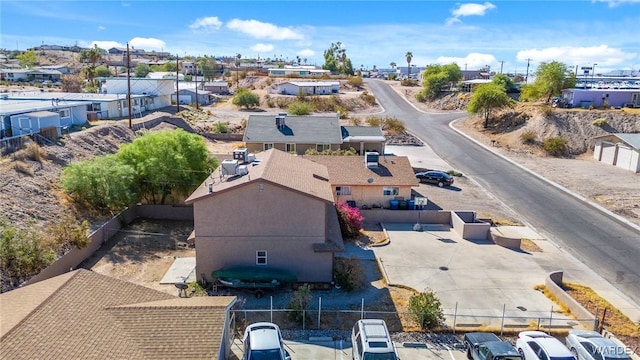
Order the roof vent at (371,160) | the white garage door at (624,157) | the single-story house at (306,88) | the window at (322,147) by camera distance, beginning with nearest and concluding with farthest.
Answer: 1. the roof vent at (371,160)
2. the window at (322,147)
3. the white garage door at (624,157)
4. the single-story house at (306,88)

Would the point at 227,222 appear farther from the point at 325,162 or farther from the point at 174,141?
the point at 325,162

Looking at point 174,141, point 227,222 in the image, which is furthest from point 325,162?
point 227,222

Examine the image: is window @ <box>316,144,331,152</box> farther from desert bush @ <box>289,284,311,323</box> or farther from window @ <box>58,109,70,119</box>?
desert bush @ <box>289,284,311,323</box>

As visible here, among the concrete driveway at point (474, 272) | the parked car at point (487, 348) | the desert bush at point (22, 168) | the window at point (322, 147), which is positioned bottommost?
the concrete driveway at point (474, 272)

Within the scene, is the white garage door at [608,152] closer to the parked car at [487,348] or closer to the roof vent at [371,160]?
the roof vent at [371,160]

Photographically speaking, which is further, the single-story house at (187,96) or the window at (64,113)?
the single-story house at (187,96)

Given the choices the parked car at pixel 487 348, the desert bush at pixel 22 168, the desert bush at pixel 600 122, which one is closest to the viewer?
the parked car at pixel 487 348

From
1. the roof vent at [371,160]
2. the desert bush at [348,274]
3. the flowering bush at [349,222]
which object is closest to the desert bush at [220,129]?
the roof vent at [371,160]
